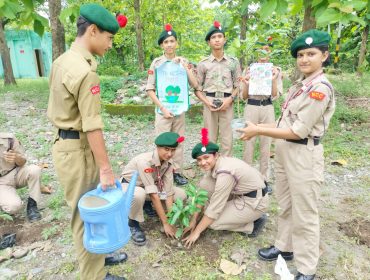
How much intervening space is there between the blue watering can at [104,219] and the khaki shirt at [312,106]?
132cm

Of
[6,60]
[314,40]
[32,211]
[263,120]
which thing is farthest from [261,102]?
[6,60]

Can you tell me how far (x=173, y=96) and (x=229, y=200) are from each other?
167 centimetres

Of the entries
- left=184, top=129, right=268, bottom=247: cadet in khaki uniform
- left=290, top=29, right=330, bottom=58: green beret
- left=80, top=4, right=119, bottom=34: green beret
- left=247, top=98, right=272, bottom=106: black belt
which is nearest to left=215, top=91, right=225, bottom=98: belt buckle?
left=247, top=98, right=272, bottom=106: black belt

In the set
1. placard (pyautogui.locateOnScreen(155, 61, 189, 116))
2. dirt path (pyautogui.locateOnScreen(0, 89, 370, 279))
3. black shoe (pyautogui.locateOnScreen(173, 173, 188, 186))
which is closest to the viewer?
dirt path (pyautogui.locateOnScreen(0, 89, 370, 279))

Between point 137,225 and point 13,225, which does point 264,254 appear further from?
point 13,225

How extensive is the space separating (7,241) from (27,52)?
21803 millimetres

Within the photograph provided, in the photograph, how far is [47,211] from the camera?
11.9 feet

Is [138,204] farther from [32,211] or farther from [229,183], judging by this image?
[32,211]

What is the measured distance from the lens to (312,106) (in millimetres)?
2148

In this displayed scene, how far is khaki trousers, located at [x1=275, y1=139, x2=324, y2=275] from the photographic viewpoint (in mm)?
2297

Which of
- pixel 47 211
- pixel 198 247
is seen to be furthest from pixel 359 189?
pixel 47 211

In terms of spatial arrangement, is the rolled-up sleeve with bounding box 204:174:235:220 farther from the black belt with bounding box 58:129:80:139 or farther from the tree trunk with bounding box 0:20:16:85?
the tree trunk with bounding box 0:20:16:85

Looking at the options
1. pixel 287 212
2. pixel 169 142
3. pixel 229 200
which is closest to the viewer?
pixel 287 212

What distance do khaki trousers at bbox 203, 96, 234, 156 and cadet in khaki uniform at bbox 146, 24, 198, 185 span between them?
384 mm
